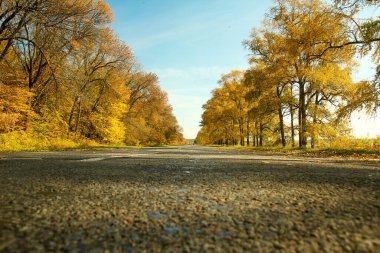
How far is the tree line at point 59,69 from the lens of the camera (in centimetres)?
1199

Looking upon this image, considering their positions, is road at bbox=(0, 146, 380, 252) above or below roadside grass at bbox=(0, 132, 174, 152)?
below

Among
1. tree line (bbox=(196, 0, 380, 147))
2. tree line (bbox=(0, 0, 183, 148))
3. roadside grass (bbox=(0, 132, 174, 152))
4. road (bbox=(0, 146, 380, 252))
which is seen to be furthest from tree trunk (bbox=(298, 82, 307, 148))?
road (bbox=(0, 146, 380, 252))

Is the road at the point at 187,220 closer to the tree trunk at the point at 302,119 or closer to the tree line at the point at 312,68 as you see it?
the tree line at the point at 312,68

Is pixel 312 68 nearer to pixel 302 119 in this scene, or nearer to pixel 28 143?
pixel 302 119

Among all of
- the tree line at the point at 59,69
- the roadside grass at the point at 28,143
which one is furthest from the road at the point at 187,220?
the roadside grass at the point at 28,143

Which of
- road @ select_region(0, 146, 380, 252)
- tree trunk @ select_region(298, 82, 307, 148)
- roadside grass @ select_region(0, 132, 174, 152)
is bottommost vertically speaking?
road @ select_region(0, 146, 380, 252)

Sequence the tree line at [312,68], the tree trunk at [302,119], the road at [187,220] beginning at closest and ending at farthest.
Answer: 1. the road at [187,220]
2. the tree line at [312,68]
3. the tree trunk at [302,119]

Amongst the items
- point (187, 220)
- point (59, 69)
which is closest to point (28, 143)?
point (59, 69)

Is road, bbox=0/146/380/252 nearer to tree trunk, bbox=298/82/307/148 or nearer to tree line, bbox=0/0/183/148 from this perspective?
tree line, bbox=0/0/183/148

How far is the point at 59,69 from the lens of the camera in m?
14.1

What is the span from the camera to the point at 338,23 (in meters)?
12.8

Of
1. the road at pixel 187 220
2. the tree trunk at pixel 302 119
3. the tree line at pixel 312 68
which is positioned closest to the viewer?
the road at pixel 187 220

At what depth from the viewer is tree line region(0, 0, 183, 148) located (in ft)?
39.3

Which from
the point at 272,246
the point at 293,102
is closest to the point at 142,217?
the point at 272,246
